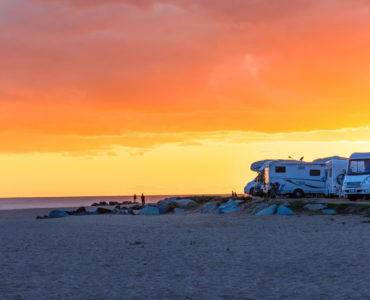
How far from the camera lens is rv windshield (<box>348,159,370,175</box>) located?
38.1 m

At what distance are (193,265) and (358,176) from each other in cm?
2502

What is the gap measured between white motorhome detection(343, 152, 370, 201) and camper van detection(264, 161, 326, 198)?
11.2 m

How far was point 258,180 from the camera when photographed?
186 feet

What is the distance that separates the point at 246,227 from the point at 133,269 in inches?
559

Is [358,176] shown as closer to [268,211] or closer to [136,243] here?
[268,211]

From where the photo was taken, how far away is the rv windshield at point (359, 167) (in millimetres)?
38094

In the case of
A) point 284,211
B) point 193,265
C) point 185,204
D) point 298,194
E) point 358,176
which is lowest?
point 193,265

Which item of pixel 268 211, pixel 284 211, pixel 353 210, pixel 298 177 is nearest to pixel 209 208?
pixel 298 177

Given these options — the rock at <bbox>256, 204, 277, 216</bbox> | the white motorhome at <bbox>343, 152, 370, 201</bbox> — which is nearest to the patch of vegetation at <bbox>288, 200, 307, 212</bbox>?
the rock at <bbox>256, 204, 277, 216</bbox>

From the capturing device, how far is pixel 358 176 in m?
38.4

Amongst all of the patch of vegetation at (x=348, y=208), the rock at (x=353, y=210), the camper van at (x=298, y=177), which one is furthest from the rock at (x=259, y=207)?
the camper van at (x=298, y=177)

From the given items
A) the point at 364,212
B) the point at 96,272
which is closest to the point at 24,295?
the point at 96,272

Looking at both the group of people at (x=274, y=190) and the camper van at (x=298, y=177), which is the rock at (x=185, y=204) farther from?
the camper van at (x=298, y=177)

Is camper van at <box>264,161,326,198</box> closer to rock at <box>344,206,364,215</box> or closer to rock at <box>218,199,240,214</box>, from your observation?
rock at <box>218,199,240,214</box>
